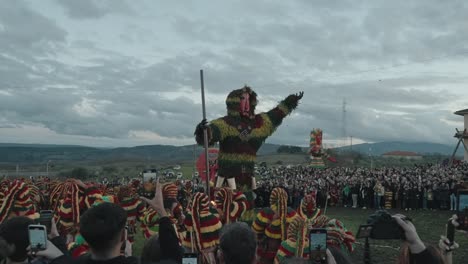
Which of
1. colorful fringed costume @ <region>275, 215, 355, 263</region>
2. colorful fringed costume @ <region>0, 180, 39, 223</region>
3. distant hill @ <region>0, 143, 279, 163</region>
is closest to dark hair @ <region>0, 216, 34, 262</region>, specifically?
colorful fringed costume @ <region>275, 215, 355, 263</region>

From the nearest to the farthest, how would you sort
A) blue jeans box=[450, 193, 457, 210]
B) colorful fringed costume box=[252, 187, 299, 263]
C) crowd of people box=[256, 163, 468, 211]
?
colorful fringed costume box=[252, 187, 299, 263] → blue jeans box=[450, 193, 457, 210] → crowd of people box=[256, 163, 468, 211]

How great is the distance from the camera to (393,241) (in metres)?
12.9

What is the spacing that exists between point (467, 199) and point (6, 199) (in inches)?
264

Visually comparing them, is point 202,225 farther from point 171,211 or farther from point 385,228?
point 385,228

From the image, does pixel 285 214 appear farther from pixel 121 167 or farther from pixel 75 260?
pixel 121 167

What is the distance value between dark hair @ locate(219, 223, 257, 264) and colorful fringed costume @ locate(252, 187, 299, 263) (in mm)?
3345

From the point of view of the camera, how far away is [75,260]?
121 inches

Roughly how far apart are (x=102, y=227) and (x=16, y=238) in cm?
120

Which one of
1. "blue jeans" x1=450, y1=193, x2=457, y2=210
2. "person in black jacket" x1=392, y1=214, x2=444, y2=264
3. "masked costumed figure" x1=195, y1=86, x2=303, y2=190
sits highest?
"masked costumed figure" x1=195, y1=86, x2=303, y2=190

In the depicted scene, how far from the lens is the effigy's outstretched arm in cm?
1216

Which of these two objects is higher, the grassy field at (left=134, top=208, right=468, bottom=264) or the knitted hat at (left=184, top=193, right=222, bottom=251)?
the knitted hat at (left=184, top=193, right=222, bottom=251)

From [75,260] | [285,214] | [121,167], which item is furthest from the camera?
[121,167]

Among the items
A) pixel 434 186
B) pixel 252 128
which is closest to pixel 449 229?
pixel 252 128

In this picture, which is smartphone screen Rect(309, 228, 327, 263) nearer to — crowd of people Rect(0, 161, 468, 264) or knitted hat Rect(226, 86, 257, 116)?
crowd of people Rect(0, 161, 468, 264)
